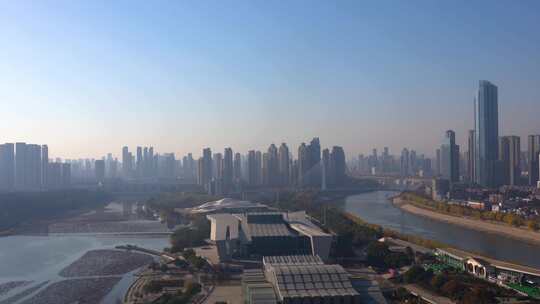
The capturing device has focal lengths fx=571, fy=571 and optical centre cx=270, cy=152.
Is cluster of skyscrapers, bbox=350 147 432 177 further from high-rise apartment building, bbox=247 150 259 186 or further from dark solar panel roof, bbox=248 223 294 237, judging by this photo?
dark solar panel roof, bbox=248 223 294 237

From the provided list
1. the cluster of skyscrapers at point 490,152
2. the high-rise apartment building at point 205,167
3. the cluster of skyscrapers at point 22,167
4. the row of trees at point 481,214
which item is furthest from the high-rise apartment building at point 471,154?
the cluster of skyscrapers at point 22,167

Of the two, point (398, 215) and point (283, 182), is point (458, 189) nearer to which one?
point (398, 215)

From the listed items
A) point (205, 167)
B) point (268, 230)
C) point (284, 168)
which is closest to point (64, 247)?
point (268, 230)

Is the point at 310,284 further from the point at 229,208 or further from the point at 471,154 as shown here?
the point at 471,154

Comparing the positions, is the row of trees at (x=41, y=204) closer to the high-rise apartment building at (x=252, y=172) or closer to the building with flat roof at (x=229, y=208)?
the building with flat roof at (x=229, y=208)

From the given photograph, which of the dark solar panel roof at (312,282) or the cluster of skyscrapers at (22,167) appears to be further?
the cluster of skyscrapers at (22,167)

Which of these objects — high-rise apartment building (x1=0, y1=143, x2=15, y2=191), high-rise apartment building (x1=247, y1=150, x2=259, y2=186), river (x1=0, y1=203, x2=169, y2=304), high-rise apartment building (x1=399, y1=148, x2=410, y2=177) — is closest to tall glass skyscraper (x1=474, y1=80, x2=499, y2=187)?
high-rise apartment building (x1=247, y1=150, x2=259, y2=186)

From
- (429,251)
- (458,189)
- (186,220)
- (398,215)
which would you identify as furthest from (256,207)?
(458,189)
